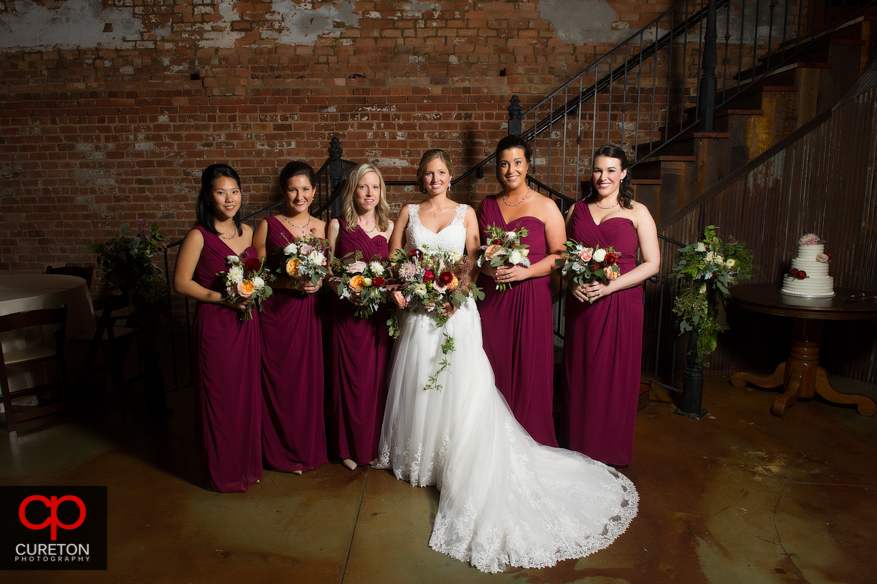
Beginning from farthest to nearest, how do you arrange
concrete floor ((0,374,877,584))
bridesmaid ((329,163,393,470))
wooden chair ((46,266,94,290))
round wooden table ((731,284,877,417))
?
1. wooden chair ((46,266,94,290))
2. round wooden table ((731,284,877,417))
3. bridesmaid ((329,163,393,470))
4. concrete floor ((0,374,877,584))

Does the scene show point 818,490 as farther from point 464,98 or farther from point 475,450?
point 464,98

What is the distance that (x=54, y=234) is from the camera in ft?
20.6

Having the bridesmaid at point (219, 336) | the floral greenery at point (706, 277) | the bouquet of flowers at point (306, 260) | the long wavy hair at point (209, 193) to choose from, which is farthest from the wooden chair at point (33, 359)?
the floral greenery at point (706, 277)

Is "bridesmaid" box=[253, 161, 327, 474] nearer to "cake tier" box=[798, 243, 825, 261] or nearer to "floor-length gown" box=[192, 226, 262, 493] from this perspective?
"floor-length gown" box=[192, 226, 262, 493]

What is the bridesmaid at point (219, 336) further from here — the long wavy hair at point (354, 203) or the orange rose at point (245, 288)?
the long wavy hair at point (354, 203)

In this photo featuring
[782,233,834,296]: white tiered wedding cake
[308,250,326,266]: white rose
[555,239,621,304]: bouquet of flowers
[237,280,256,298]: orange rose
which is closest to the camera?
[237,280,256,298]: orange rose

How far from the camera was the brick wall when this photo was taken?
579cm

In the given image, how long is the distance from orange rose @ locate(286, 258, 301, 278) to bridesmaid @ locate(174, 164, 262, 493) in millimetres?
265

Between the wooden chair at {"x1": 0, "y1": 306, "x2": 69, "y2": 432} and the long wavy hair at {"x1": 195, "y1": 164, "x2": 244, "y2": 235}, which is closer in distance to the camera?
the long wavy hair at {"x1": 195, "y1": 164, "x2": 244, "y2": 235}

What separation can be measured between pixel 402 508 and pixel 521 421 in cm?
83

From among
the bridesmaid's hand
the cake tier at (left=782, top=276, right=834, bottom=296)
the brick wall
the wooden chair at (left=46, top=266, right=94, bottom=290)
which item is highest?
the brick wall

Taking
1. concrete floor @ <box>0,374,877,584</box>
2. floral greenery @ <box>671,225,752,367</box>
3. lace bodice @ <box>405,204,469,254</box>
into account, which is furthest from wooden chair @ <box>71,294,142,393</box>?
floral greenery @ <box>671,225,752,367</box>

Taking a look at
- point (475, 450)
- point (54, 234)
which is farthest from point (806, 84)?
point (54, 234)

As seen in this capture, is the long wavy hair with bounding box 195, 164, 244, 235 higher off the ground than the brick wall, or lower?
lower
